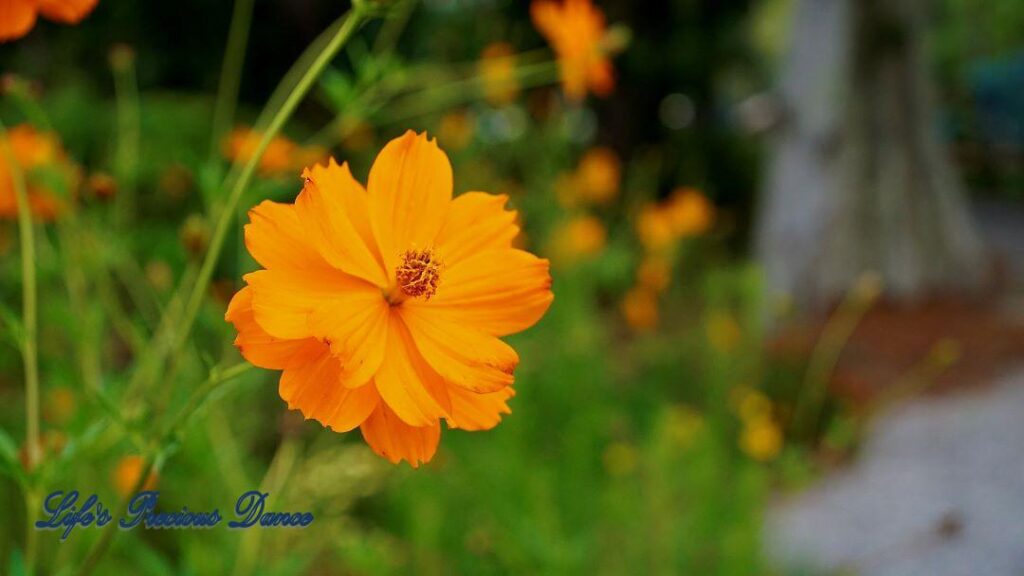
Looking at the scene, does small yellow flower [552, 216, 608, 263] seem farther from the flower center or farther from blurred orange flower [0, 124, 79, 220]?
the flower center

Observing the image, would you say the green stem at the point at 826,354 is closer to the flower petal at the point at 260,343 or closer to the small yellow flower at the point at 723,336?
the small yellow flower at the point at 723,336

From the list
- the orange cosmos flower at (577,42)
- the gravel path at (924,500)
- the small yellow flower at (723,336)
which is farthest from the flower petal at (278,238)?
the small yellow flower at (723,336)

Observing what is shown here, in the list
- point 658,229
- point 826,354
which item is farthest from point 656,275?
point 826,354

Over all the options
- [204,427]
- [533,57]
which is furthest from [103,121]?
[204,427]

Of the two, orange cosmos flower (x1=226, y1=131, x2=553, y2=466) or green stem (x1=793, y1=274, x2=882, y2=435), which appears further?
green stem (x1=793, y1=274, x2=882, y2=435)

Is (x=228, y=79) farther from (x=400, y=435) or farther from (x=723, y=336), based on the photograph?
(x=400, y=435)

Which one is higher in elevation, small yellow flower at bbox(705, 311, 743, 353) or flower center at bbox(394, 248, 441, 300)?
small yellow flower at bbox(705, 311, 743, 353)

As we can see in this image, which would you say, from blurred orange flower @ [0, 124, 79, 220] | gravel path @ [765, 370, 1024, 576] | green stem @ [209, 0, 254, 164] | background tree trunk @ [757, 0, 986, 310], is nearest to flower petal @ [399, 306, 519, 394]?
green stem @ [209, 0, 254, 164]

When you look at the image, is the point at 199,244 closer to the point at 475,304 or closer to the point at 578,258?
the point at 475,304
